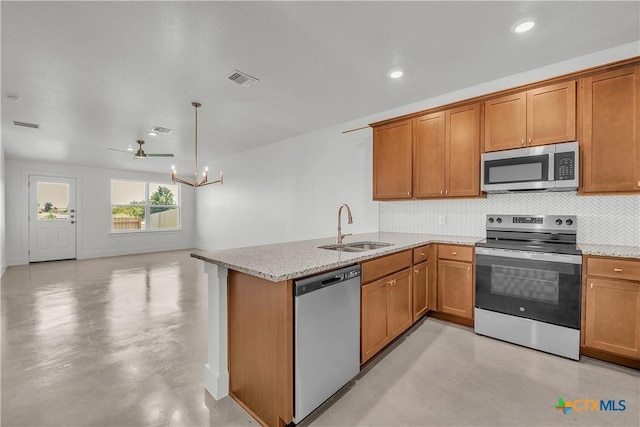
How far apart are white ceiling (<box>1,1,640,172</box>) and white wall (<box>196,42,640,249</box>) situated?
0.15 m

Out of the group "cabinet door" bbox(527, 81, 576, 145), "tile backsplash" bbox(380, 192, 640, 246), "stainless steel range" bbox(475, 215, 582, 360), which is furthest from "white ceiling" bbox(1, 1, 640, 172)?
"stainless steel range" bbox(475, 215, 582, 360)

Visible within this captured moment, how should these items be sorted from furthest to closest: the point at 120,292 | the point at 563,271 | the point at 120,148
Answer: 1. the point at 120,148
2. the point at 120,292
3. the point at 563,271

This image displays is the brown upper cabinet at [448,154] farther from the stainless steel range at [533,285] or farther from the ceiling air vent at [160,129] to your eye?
the ceiling air vent at [160,129]

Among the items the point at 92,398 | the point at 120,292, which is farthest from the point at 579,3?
the point at 120,292

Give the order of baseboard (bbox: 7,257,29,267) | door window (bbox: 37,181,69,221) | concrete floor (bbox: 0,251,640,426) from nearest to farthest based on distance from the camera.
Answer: concrete floor (bbox: 0,251,640,426)
baseboard (bbox: 7,257,29,267)
door window (bbox: 37,181,69,221)

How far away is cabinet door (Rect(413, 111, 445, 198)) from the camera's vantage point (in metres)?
3.31

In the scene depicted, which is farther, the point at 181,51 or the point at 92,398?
the point at 181,51

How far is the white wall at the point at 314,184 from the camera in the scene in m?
3.37

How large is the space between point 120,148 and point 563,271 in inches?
294

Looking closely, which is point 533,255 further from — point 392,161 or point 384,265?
point 392,161

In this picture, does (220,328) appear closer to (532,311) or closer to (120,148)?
(532,311)

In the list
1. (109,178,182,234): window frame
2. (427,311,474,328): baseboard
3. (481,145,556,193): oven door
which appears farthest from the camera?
(109,178,182,234): window frame

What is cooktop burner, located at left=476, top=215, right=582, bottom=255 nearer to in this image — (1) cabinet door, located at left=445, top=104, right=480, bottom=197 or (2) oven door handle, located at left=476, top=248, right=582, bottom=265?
(2) oven door handle, located at left=476, top=248, right=582, bottom=265

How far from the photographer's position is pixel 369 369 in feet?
7.39
